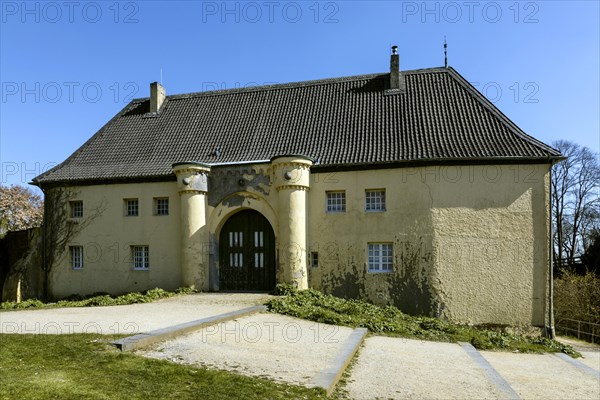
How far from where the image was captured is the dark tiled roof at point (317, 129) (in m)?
16.2

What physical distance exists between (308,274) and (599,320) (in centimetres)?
1204

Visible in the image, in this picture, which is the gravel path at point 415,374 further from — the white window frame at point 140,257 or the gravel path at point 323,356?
the white window frame at point 140,257

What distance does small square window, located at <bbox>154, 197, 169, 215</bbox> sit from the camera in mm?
18000

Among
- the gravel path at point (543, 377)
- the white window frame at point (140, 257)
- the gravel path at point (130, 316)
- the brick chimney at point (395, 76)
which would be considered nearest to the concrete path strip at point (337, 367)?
the gravel path at point (543, 377)

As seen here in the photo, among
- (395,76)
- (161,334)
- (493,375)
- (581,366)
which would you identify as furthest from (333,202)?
(493,375)

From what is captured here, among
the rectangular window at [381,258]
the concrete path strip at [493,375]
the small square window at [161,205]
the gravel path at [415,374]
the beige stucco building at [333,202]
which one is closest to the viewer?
the gravel path at [415,374]

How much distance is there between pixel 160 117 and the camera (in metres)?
21.2

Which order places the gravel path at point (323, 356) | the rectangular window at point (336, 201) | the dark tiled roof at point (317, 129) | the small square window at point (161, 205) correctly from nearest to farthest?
the gravel path at point (323, 356) < the dark tiled roof at point (317, 129) < the rectangular window at point (336, 201) < the small square window at point (161, 205)

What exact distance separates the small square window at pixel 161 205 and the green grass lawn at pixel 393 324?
663 cm

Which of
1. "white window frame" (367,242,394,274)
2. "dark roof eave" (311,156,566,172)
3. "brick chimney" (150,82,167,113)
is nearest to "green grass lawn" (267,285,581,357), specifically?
"white window frame" (367,242,394,274)

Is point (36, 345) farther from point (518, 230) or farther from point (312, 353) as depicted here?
point (518, 230)

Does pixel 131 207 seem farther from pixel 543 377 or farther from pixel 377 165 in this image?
pixel 543 377

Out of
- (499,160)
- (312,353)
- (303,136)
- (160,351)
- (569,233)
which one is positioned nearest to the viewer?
(160,351)

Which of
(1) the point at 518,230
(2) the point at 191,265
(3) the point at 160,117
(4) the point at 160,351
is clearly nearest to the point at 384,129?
(1) the point at 518,230
